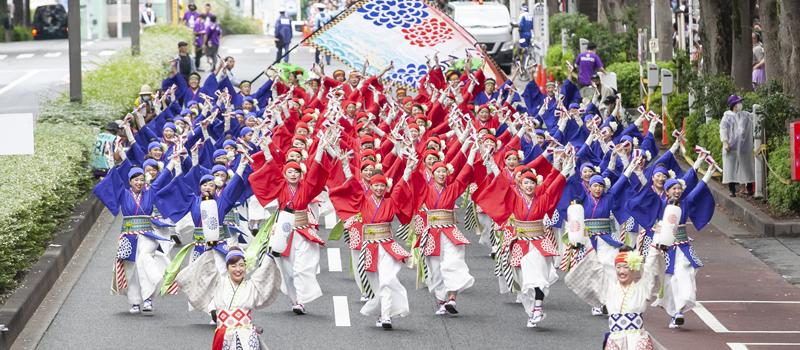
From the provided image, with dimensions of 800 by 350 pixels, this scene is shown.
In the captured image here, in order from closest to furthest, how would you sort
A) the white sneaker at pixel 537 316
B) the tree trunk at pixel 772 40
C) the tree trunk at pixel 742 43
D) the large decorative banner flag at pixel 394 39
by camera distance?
1. the white sneaker at pixel 537 316
2. the tree trunk at pixel 772 40
3. the tree trunk at pixel 742 43
4. the large decorative banner flag at pixel 394 39

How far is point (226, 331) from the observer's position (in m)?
7.53

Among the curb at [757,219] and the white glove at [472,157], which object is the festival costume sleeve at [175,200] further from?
the curb at [757,219]

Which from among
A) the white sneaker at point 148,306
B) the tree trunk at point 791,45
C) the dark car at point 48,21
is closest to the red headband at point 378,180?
the white sneaker at point 148,306

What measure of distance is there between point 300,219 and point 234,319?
3282 millimetres

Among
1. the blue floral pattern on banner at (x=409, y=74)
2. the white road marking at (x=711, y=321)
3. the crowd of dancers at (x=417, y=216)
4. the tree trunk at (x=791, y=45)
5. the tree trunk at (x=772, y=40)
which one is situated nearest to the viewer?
the white road marking at (x=711, y=321)

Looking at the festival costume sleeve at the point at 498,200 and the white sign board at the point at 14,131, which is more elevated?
the white sign board at the point at 14,131

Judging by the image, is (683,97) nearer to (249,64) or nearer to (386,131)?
(386,131)

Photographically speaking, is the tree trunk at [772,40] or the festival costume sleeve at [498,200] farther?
the tree trunk at [772,40]

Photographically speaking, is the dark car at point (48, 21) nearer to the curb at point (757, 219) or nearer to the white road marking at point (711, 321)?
the curb at point (757, 219)

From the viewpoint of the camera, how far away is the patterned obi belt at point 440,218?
10664 mm

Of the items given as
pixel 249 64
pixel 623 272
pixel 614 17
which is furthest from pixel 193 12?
pixel 623 272

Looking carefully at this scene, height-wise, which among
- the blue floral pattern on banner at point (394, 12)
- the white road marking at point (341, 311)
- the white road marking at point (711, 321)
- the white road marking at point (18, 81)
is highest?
the blue floral pattern on banner at point (394, 12)

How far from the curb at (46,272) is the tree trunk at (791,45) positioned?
32.6 ft

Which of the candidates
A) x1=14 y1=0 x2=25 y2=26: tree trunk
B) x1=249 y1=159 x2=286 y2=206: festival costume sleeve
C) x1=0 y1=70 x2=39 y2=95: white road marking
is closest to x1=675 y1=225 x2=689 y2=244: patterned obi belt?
x1=249 y1=159 x2=286 y2=206: festival costume sleeve
